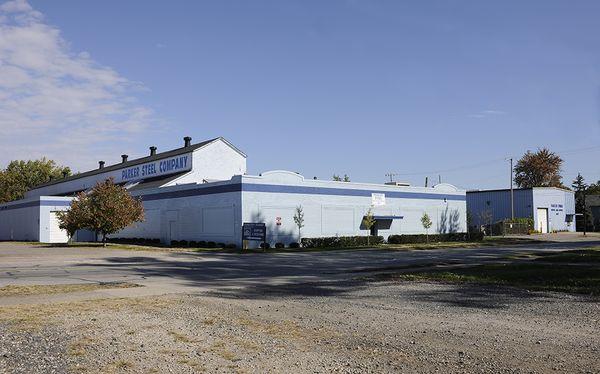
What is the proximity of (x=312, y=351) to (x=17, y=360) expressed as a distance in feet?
12.3

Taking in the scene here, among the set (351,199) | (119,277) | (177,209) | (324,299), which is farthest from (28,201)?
(324,299)

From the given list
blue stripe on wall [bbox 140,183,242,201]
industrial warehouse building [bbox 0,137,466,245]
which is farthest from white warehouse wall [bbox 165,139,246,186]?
blue stripe on wall [bbox 140,183,242,201]

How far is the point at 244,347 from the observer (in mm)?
7934

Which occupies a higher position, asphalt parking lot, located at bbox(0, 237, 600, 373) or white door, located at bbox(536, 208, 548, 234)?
white door, located at bbox(536, 208, 548, 234)

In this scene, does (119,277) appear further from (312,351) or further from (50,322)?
(312,351)

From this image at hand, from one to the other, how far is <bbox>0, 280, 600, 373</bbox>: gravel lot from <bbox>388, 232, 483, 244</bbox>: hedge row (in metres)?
35.8

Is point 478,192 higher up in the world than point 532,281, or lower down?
higher up

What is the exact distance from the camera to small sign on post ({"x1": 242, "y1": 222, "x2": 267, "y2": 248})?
130ft

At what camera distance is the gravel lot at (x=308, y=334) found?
6.97 m

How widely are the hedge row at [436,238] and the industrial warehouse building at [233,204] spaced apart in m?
2.31

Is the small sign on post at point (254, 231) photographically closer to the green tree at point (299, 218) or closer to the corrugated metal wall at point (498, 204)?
the green tree at point (299, 218)

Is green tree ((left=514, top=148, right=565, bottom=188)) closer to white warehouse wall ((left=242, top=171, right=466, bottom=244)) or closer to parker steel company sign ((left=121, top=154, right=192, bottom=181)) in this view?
white warehouse wall ((left=242, top=171, right=466, bottom=244))

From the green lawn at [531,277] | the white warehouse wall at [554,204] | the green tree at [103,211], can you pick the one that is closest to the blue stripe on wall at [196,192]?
the green tree at [103,211]

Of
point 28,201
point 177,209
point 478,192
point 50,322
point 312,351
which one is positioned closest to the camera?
point 312,351
